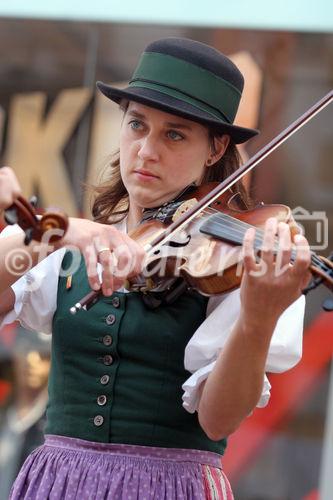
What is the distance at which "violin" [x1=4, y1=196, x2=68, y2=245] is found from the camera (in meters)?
1.79

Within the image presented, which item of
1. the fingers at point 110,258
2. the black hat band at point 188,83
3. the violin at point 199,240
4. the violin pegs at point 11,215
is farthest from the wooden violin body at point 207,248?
the violin pegs at point 11,215

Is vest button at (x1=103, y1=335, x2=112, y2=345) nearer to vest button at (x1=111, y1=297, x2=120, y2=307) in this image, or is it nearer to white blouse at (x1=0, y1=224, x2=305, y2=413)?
vest button at (x1=111, y1=297, x2=120, y2=307)

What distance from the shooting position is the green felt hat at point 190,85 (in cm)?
218

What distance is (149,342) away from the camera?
2.11 m

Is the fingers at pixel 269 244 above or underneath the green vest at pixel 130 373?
above

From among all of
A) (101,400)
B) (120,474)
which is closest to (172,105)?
(101,400)

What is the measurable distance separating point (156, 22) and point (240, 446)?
2237mm

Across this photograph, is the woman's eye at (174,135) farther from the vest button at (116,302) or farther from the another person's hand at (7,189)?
the another person's hand at (7,189)

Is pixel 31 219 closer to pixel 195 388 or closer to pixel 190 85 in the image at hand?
pixel 195 388

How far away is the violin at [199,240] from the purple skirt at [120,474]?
1.05 feet

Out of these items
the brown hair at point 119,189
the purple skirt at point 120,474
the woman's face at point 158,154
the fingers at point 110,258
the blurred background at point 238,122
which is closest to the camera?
the fingers at point 110,258

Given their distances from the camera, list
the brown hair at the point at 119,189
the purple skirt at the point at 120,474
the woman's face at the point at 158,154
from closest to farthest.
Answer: the purple skirt at the point at 120,474 → the woman's face at the point at 158,154 → the brown hair at the point at 119,189

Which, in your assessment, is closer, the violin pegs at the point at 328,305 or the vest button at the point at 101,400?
the violin pegs at the point at 328,305

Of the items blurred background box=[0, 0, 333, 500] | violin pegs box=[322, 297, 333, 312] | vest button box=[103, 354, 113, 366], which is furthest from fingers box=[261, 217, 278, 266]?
blurred background box=[0, 0, 333, 500]
